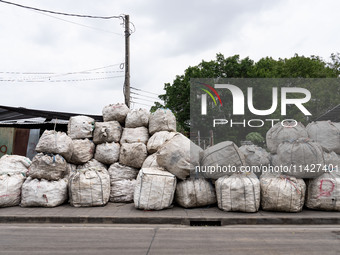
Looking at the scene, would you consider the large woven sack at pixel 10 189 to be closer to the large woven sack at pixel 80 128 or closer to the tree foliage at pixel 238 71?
the large woven sack at pixel 80 128

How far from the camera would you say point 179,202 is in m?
6.14

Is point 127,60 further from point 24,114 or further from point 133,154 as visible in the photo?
point 133,154

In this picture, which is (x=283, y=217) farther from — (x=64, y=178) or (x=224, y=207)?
(x=64, y=178)

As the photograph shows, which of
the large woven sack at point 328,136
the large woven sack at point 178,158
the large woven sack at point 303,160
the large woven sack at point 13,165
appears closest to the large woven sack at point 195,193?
the large woven sack at point 178,158

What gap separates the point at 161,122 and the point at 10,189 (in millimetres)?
3700

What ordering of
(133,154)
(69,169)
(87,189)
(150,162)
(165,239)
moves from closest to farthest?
(165,239) → (87,189) → (150,162) → (133,154) → (69,169)

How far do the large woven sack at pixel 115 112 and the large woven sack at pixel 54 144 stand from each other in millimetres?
1471

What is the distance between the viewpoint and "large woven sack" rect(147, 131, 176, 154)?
6.86 m

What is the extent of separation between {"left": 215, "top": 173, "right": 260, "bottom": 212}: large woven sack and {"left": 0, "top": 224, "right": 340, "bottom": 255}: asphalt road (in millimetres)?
538

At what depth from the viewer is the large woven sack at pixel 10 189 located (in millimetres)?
6055

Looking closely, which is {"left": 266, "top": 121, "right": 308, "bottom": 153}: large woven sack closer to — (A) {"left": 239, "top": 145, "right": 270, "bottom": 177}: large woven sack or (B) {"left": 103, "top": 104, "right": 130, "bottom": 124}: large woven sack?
(A) {"left": 239, "top": 145, "right": 270, "bottom": 177}: large woven sack

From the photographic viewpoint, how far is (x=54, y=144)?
6.34 meters

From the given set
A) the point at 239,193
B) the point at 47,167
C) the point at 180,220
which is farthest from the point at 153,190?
the point at 47,167

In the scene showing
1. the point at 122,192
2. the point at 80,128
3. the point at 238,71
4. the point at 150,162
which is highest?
the point at 238,71
